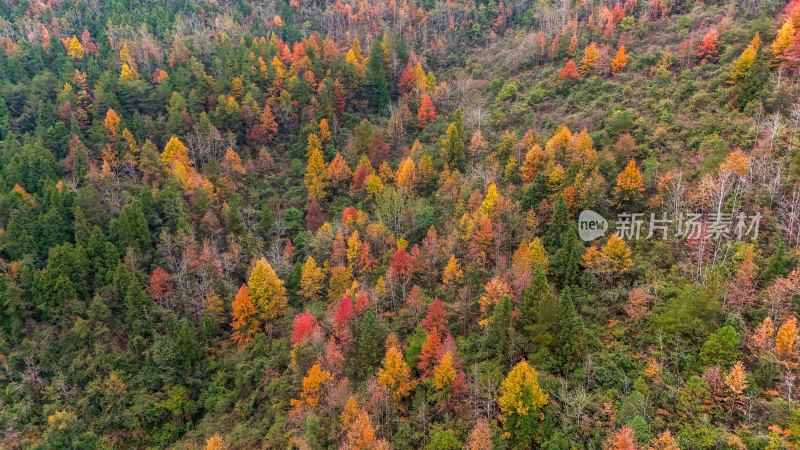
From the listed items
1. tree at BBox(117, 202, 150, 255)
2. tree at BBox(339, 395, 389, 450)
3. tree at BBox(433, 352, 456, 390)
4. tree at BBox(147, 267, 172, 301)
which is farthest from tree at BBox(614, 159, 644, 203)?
tree at BBox(117, 202, 150, 255)

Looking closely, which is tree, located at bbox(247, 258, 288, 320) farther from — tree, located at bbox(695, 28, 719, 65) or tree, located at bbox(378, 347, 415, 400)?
tree, located at bbox(695, 28, 719, 65)

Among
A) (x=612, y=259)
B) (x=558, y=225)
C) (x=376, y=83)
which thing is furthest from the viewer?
(x=376, y=83)

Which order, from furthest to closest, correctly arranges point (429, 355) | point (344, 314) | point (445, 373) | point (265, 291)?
point (265, 291) → point (344, 314) → point (429, 355) → point (445, 373)

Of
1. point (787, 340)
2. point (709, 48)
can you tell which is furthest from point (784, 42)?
point (787, 340)

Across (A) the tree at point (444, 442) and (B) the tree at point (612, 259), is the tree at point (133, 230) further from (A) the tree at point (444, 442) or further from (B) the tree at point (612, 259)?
(B) the tree at point (612, 259)

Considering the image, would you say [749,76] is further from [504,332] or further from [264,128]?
[264,128]
